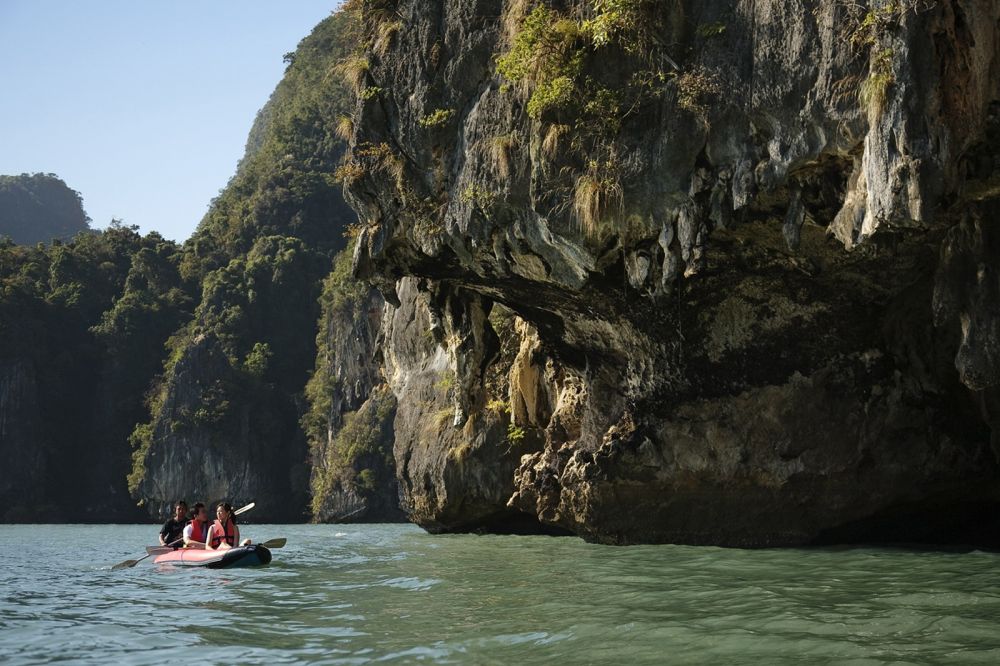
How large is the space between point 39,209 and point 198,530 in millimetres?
131469

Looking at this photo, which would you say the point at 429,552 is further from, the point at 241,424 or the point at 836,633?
the point at 241,424

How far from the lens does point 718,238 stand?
12391 mm

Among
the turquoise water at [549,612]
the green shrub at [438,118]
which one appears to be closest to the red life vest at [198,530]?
the turquoise water at [549,612]

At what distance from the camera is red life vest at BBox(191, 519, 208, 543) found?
55.1ft

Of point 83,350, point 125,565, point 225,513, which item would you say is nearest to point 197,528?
point 225,513

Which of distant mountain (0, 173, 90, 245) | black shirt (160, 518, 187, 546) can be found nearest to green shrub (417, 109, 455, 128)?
black shirt (160, 518, 187, 546)

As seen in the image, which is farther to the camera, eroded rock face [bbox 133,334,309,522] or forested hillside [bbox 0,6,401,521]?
eroded rock face [bbox 133,334,309,522]

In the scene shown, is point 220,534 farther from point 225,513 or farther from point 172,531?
point 172,531

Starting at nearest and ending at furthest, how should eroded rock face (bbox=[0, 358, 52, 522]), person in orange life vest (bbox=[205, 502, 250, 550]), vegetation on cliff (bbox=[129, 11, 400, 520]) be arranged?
person in orange life vest (bbox=[205, 502, 250, 550]) → vegetation on cliff (bbox=[129, 11, 400, 520]) → eroded rock face (bbox=[0, 358, 52, 522])

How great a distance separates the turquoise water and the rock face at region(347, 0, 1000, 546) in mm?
1589

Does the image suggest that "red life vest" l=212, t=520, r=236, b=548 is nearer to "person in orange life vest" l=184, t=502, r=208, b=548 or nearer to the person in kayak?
"person in orange life vest" l=184, t=502, r=208, b=548

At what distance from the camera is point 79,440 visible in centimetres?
6594

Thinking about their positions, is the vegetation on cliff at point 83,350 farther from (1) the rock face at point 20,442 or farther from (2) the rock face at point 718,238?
(2) the rock face at point 718,238

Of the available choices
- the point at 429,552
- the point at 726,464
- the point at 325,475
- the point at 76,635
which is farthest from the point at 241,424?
the point at 76,635
